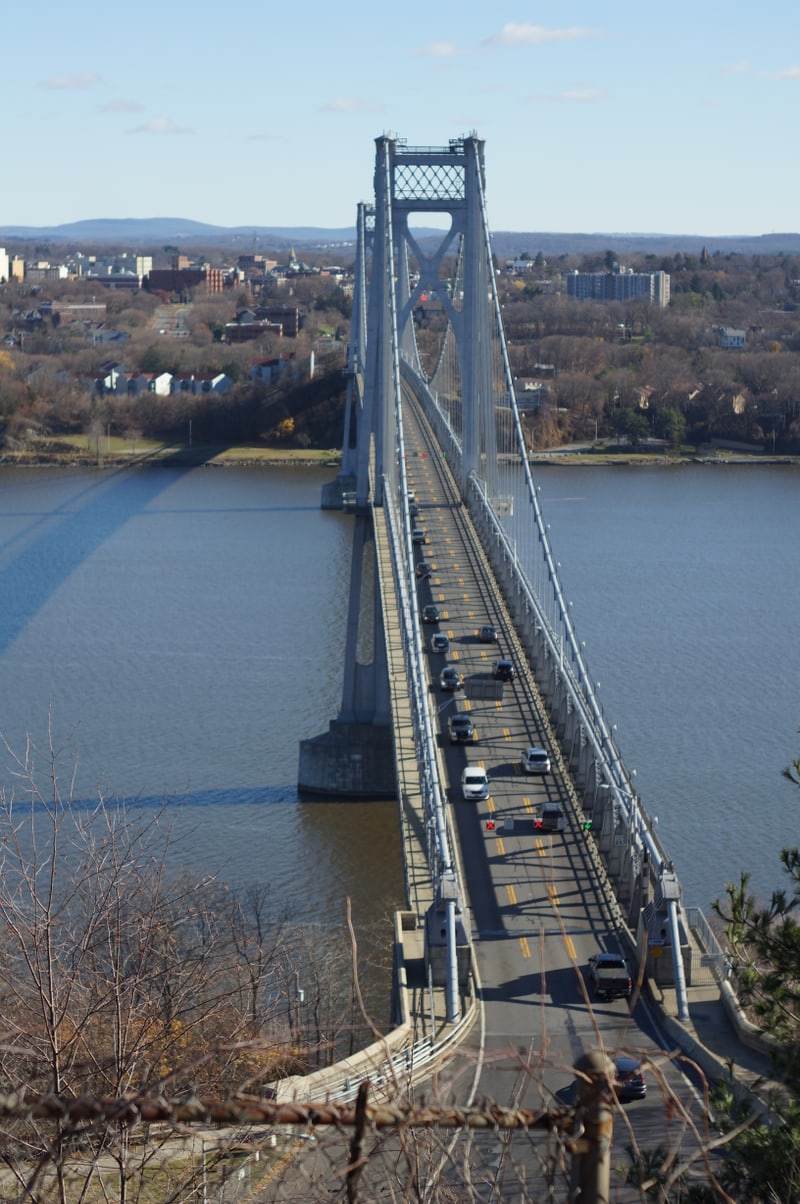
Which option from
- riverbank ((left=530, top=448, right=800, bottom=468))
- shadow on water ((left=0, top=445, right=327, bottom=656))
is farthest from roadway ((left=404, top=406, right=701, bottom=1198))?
riverbank ((left=530, top=448, right=800, bottom=468))

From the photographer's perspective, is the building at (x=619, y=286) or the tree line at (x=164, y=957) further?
the building at (x=619, y=286)

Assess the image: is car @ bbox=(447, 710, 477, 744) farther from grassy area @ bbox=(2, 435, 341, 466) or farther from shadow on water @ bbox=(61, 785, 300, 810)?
grassy area @ bbox=(2, 435, 341, 466)

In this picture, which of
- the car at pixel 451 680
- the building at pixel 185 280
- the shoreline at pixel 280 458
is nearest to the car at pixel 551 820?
the car at pixel 451 680

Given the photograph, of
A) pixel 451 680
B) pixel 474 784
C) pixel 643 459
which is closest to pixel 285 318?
pixel 643 459

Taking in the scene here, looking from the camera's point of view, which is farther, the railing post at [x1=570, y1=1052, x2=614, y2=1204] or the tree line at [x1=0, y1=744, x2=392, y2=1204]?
the tree line at [x1=0, y1=744, x2=392, y2=1204]

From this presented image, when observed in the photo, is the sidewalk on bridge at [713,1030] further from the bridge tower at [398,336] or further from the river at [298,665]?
the bridge tower at [398,336]

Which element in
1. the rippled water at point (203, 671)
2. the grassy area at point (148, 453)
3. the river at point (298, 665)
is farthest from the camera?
the grassy area at point (148, 453)

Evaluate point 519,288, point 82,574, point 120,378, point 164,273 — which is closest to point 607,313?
point 519,288
